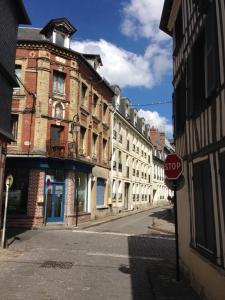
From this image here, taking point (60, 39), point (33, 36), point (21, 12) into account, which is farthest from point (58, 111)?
point (21, 12)

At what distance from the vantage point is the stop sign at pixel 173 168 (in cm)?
759

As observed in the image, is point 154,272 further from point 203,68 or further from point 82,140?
point 82,140

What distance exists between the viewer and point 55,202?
19781mm

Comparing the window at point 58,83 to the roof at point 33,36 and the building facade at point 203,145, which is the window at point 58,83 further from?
the building facade at point 203,145

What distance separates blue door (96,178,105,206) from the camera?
26172 mm

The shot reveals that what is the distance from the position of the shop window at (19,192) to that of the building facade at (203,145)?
1177 centimetres

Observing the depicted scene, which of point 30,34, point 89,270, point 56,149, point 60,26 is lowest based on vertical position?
point 89,270

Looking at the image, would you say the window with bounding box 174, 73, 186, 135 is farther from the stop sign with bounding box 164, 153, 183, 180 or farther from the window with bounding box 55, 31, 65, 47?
the window with bounding box 55, 31, 65, 47

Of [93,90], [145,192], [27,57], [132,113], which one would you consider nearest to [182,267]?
[27,57]

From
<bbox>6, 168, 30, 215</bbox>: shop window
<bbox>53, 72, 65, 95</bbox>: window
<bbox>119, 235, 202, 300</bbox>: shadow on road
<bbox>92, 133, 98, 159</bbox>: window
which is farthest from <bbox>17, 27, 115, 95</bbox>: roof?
<bbox>119, 235, 202, 300</bbox>: shadow on road

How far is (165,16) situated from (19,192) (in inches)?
498

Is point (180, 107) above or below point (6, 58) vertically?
below

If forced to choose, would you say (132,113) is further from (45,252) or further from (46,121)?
(45,252)

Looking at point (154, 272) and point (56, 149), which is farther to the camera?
point (56, 149)
